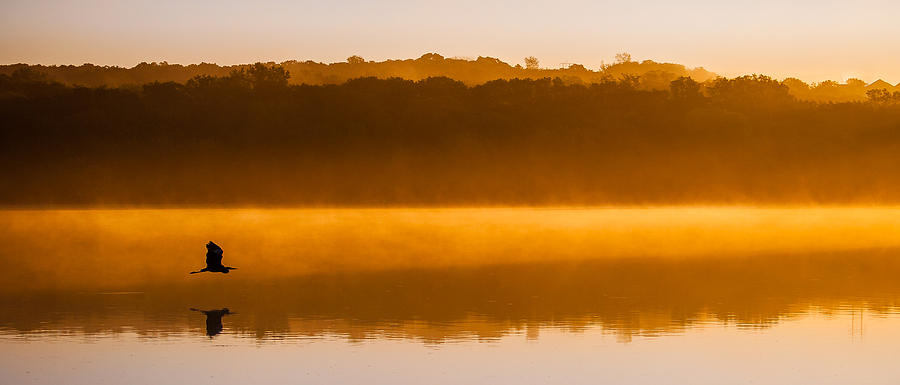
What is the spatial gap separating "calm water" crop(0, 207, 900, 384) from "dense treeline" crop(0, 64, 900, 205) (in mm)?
49939

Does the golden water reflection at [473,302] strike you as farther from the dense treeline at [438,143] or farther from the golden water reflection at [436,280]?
the dense treeline at [438,143]

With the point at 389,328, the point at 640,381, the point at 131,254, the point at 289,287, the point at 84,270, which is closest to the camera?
the point at 640,381

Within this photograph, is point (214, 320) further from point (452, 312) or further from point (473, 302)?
point (473, 302)

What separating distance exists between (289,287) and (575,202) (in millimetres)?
64521

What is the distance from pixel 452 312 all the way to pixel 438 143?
254 feet

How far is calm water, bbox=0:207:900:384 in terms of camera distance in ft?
49.7

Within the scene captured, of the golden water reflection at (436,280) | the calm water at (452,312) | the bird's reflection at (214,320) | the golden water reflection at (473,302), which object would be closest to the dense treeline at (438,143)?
the golden water reflection at (436,280)

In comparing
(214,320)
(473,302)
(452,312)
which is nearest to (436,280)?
(473,302)

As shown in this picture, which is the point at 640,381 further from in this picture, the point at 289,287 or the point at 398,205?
the point at 398,205

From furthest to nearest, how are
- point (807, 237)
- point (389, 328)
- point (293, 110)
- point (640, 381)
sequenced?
point (293, 110) → point (807, 237) → point (389, 328) → point (640, 381)

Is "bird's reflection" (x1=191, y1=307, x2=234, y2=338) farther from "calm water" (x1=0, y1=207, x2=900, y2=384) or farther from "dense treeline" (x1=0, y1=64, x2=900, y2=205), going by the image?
"dense treeline" (x1=0, y1=64, x2=900, y2=205)

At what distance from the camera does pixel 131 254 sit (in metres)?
34.3

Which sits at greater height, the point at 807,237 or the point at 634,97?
the point at 634,97

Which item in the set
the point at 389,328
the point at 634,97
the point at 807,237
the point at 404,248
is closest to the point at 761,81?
the point at 634,97
